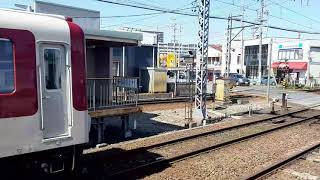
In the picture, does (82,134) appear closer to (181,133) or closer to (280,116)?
(181,133)

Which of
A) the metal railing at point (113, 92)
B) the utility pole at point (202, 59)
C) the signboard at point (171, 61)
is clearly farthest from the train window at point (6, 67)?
the signboard at point (171, 61)

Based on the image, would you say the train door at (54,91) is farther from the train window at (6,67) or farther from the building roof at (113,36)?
the building roof at (113,36)

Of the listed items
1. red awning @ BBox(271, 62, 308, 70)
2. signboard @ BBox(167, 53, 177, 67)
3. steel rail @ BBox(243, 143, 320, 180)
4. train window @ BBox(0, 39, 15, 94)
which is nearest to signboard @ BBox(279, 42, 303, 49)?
red awning @ BBox(271, 62, 308, 70)

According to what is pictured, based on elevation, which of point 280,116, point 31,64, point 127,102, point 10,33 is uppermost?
point 10,33

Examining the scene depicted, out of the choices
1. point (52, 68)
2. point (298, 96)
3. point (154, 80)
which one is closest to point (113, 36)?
point (52, 68)

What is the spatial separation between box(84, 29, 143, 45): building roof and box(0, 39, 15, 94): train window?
474cm

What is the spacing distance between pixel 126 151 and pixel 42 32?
16.0 feet

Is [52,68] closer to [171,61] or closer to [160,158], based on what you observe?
[160,158]

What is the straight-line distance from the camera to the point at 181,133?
15.4m

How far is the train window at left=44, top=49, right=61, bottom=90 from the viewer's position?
759cm

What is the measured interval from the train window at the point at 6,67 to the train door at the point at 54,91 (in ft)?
2.02

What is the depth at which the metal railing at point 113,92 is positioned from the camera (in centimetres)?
1330

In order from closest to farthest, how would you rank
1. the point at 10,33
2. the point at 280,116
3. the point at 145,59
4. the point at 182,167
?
the point at 10,33 < the point at 182,167 < the point at 280,116 < the point at 145,59

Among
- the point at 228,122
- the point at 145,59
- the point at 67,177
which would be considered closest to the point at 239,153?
the point at 67,177
